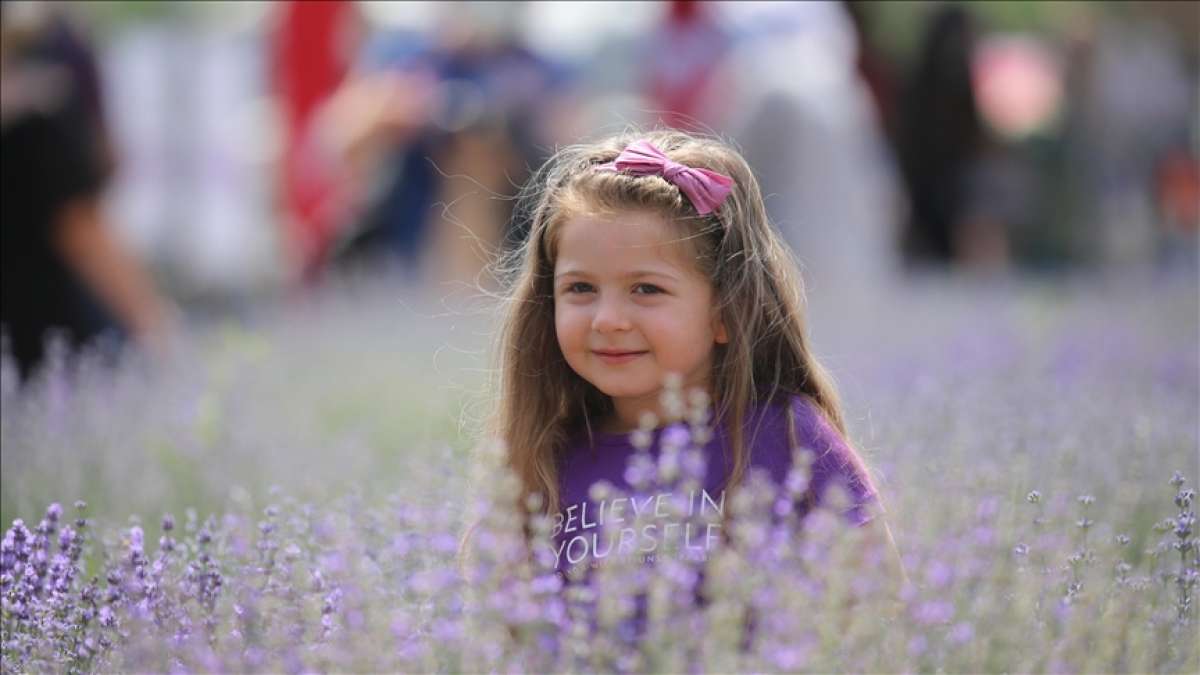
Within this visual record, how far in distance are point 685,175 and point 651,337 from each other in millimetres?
281

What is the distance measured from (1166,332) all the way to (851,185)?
229 cm

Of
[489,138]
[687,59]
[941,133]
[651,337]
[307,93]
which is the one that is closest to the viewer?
[651,337]

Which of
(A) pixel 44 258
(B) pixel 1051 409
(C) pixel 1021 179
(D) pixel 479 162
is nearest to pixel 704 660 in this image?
(B) pixel 1051 409

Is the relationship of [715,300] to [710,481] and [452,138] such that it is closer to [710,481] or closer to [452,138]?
[710,481]

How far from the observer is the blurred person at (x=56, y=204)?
6.34 meters

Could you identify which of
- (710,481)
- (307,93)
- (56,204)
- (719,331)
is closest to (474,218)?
(307,93)

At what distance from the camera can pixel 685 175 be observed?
3.23 meters

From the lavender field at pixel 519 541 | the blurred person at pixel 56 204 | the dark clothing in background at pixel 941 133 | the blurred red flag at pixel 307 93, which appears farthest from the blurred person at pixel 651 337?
the dark clothing in background at pixel 941 133

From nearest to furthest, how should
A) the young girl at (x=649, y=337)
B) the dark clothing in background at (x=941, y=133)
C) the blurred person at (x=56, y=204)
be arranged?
the young girl at (x=649, y=337), the blurred person at (x=56, y=204), the dark clothing in background at (x=941, y=133)

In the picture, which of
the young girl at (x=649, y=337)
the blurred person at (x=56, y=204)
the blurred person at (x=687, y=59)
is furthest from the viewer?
the blurred person at (x=687, y=59)

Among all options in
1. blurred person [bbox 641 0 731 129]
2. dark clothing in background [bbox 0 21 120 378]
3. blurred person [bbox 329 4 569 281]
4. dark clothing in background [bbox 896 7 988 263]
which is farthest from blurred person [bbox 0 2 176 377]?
dark clothing in background [bbox 896 7 988 263]

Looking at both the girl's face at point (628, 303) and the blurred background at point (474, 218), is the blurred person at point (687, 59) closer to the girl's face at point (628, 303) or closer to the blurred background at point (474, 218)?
the blurred background at point (474, 218)

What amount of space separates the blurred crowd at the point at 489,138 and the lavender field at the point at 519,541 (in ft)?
3.12

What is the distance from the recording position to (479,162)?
31.3 feet
